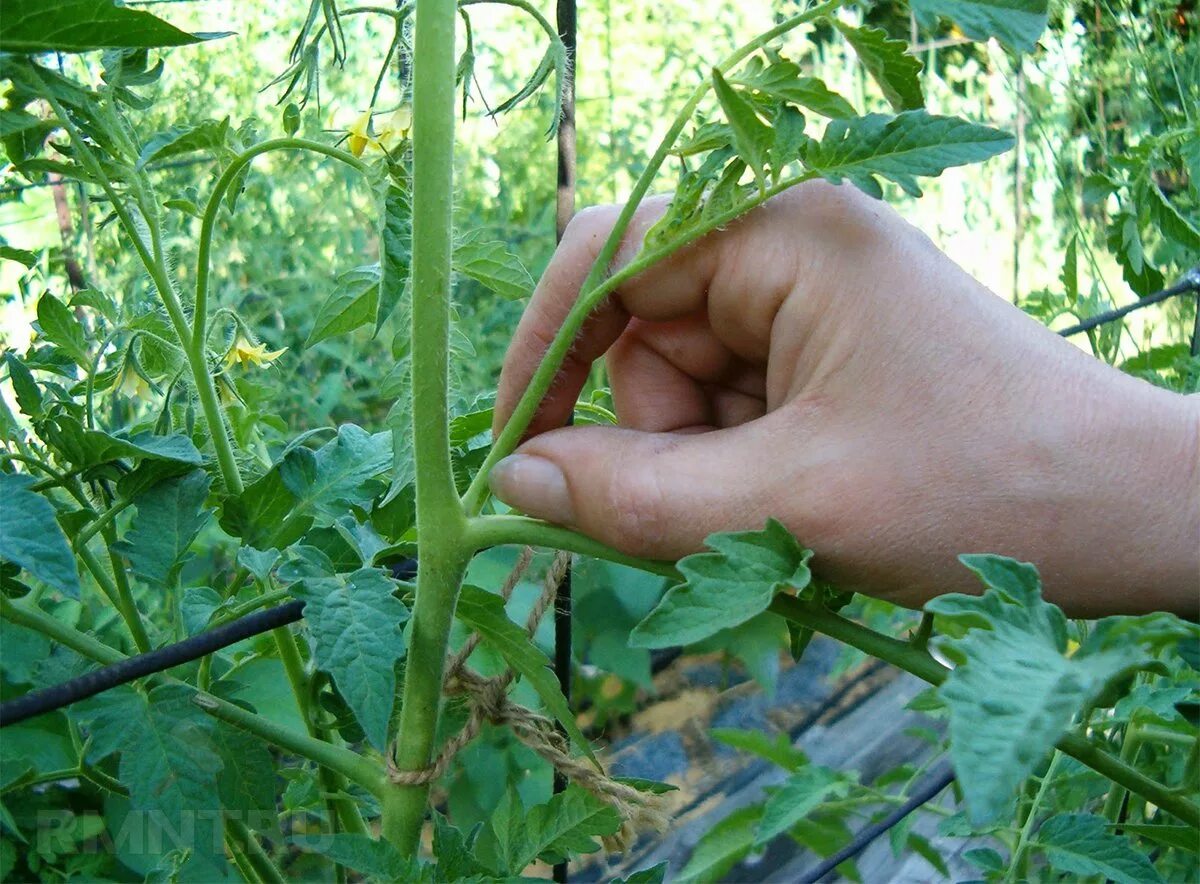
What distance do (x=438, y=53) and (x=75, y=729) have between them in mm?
635

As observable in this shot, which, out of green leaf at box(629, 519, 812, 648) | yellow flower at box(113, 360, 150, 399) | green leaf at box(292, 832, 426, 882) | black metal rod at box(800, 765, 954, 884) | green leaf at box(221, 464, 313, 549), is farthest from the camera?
black metal rod at box(800, 765, 954, 884)

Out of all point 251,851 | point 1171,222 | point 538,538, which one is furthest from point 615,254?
→ point 1171,222

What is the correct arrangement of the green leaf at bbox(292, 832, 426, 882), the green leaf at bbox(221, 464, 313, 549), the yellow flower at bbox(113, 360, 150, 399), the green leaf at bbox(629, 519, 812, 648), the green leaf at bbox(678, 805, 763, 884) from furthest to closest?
the green leaf at bbox(678, 805, 763, 884) → the yellow flower at bbox(113, 360, 150, 399) → the green leaf at bbox(221, 464, 313, 549) → the green leaf at bbox(292, 832, 426, 882) → the green leaf at bbox(629, 519, 812, 648)

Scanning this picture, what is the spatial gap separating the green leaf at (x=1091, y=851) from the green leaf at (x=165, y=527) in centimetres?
66

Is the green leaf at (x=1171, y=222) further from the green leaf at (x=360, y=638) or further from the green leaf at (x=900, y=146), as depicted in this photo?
the green leaf at (x=360, y=638)

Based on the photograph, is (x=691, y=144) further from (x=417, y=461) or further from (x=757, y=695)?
(x=757, y=695)

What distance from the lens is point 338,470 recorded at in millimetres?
771

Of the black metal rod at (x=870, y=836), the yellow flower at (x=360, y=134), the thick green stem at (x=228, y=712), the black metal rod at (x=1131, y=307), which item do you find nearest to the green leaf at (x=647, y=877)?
the thick green stem at (x=228, y=712)

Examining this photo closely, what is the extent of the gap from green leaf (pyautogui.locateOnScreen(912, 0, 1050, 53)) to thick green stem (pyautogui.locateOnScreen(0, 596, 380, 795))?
1.80 ft

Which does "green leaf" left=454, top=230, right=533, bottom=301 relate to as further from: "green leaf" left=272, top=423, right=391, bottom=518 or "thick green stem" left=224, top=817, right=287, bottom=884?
"thick green stem" left=224, top=817, right=287, bottom=884

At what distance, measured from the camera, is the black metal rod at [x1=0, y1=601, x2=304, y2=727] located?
58 centimetres

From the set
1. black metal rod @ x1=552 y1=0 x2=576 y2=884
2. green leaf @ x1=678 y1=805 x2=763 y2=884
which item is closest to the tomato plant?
black metal rod @ x1=552 y1=0 x2=576 y2=884

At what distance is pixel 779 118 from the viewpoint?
0.58 m

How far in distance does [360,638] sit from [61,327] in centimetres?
41
